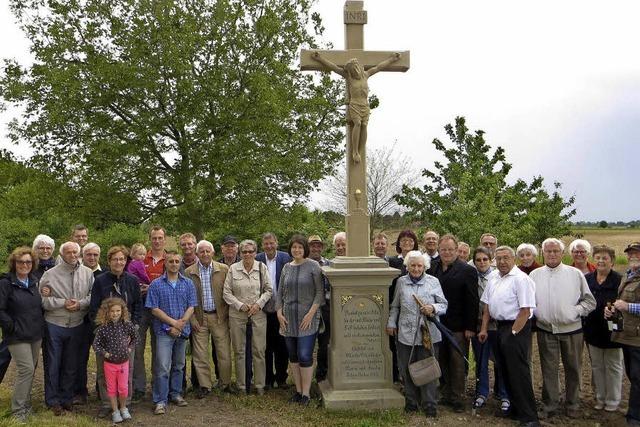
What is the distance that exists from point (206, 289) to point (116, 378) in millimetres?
1404

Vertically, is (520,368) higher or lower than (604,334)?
lower

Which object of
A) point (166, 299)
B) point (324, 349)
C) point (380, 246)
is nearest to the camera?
point (166, 299)

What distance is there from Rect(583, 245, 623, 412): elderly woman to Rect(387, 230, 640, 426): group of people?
11 millimetres

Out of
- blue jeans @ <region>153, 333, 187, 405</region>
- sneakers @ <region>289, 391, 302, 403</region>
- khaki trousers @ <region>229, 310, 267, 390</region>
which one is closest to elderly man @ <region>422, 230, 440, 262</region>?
khaki trousers @ <region>229, 310, 267, 390</region>

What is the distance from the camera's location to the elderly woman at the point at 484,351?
6012 mm

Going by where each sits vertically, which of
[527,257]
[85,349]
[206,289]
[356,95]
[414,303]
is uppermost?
[356,95]

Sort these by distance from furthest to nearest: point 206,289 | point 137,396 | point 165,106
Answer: point 165,106 < point 206,289 < point 137,396

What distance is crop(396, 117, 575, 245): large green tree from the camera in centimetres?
1515

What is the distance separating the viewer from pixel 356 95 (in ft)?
21.2

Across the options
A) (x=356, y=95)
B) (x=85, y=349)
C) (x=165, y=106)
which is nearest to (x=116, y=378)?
(x=85, y=349)

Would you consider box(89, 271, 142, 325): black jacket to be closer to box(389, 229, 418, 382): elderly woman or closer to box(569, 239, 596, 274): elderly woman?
A: box(389, 229, 418, 382): elderly woman

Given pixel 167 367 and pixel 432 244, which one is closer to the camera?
pixel 167 367

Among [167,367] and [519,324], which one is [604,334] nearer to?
[519,324]

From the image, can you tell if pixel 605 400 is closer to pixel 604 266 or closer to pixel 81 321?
pixel 604 266
